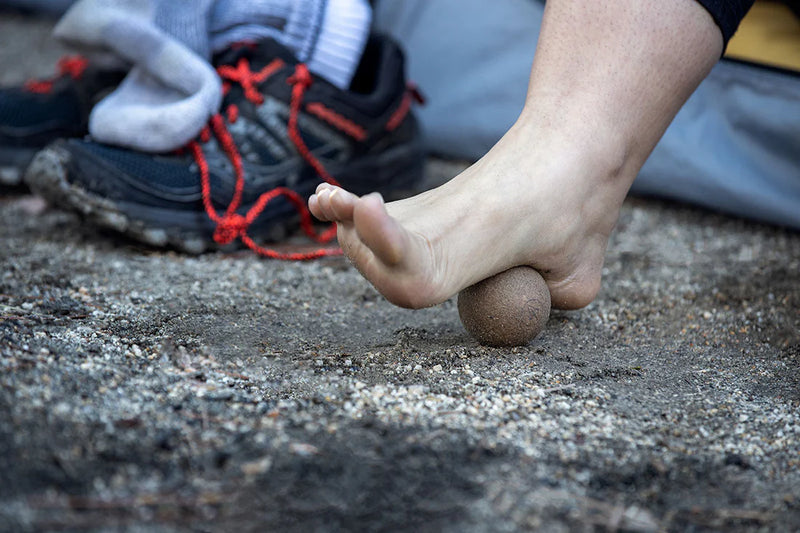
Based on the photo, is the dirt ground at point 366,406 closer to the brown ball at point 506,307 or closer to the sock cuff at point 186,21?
the brown ball at point 506,307

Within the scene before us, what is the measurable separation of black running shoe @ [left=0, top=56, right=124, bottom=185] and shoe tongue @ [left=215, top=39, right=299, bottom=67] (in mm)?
336

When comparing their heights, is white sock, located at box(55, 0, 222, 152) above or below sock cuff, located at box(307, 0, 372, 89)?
below

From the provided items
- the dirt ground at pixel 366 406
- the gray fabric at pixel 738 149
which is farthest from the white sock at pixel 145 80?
Answer: the gray fabric at pixel 738 149

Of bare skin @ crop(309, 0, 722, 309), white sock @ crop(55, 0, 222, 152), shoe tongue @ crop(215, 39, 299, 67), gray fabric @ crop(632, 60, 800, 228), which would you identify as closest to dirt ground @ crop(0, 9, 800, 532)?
bare skin @ crop(309, 0, 722, 309)

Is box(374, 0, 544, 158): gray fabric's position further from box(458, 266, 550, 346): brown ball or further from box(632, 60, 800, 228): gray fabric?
box(458, 266, 550, 346): brown ball

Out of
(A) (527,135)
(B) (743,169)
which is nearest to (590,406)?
(A) (527,135)

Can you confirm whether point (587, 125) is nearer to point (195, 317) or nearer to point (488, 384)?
point (488, 384)

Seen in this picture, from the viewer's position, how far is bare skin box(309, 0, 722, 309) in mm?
915

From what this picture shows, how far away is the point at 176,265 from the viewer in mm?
1354

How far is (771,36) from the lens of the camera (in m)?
1.61

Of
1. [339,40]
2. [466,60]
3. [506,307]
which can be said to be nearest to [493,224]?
[506,307]

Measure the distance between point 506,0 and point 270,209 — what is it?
35.2 inches

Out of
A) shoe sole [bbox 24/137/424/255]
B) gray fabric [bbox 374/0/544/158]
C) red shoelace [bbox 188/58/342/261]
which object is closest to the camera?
shoe sole [bbox 24/137/424/255]

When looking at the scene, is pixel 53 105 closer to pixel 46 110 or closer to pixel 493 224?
pixel 46 110
